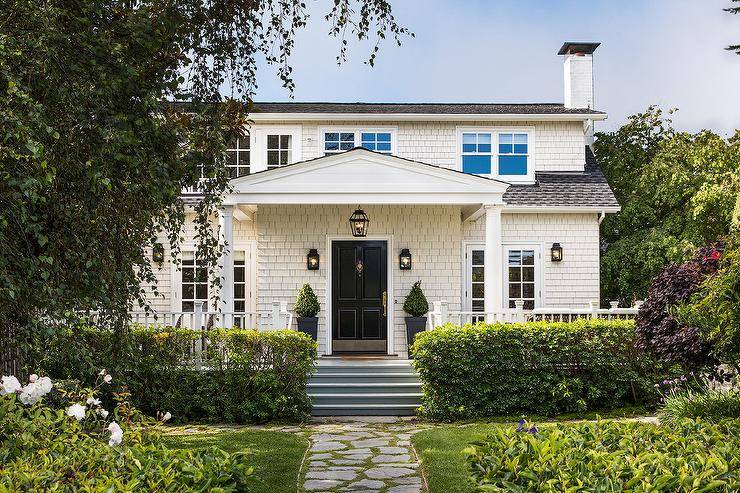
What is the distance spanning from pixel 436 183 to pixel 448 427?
4.58 metres

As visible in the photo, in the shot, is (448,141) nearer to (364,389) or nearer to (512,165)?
(512,165)

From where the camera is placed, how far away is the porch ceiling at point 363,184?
13.5 meters

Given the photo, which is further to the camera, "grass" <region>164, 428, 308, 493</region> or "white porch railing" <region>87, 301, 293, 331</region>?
"white porch railing" <region>87, 301, 293, 331</region>

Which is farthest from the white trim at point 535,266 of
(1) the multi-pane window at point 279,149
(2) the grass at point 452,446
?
(1) the multi-pane window at point 279,149

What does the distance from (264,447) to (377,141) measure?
9.01 metres

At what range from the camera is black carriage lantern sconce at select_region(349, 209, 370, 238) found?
48.6 ft

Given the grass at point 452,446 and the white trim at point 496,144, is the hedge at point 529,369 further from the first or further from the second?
the white trim at point 496,144

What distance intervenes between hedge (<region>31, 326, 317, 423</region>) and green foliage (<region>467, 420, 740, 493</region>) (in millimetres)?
6392

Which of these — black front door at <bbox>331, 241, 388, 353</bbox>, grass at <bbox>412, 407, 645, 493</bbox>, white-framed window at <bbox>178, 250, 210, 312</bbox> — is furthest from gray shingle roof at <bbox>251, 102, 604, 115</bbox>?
grass at <bbox>412, 407, 645, 493</bbox>

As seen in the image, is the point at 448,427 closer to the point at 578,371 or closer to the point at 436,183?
the point at 578,371

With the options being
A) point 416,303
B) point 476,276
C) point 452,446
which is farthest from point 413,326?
point 452,446

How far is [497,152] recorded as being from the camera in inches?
650

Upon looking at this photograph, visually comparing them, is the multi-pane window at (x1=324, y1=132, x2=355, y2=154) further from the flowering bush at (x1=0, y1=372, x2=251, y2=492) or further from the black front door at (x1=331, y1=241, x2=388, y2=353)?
the flowering bush at (x1=0, y1=372, x2=251, y2=492)

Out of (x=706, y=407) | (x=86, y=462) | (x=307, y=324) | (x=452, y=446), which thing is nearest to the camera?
(x=86, y=462)
